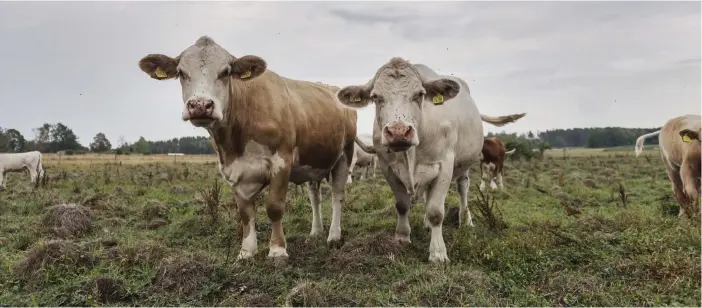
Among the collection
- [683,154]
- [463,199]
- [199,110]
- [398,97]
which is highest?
[398,97]

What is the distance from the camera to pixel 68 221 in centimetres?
760

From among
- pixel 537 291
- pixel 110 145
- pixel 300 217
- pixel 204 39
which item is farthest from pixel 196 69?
pixel 110 145

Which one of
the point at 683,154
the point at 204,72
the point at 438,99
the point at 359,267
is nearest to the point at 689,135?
the point at 683,154

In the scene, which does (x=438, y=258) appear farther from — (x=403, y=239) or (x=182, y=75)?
(x=182, y=75)

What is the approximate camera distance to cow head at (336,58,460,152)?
5.07 m

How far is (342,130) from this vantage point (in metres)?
7.57

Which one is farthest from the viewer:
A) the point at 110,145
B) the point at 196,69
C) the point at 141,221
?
the point at 110,145

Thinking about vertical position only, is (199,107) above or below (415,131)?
above

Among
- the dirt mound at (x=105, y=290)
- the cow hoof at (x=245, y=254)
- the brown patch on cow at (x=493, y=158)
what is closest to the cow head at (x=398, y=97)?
the cow hoof at (x=245, y=254)

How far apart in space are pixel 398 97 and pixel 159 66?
2.66m

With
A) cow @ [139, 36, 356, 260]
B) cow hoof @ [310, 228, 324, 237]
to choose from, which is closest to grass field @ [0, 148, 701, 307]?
cow hoof @ [310, 228, 324, 237]

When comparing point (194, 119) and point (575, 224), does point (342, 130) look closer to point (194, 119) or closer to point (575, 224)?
point (194, 119)

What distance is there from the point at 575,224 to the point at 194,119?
18.1 feet

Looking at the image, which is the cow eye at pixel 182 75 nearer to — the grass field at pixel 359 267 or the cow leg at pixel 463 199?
the grass field at pixel 359 267
